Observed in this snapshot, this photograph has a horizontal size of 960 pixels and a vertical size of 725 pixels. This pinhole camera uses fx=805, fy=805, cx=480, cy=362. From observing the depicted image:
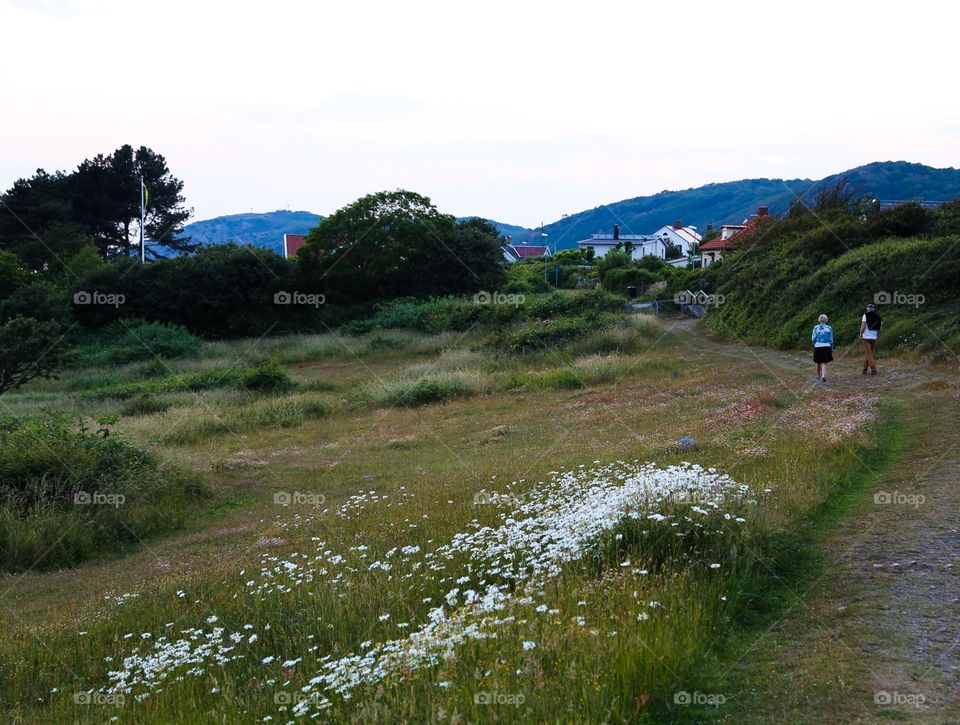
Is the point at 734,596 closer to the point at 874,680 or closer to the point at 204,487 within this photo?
the point at 874,680

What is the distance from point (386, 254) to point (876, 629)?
167ft

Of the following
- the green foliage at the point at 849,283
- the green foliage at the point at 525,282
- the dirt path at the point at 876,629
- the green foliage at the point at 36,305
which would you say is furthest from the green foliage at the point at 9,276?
the dirt path at the point at 876,629

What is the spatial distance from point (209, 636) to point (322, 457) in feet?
35.6

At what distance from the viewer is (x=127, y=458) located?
14.7 meters

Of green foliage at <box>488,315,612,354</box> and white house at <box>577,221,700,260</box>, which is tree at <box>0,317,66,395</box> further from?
white house at <box>577,221,700,260</box>

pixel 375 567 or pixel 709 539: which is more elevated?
pixel 709 539

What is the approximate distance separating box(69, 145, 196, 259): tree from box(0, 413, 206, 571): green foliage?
6004cm

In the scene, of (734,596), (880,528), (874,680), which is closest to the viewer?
(874,680)

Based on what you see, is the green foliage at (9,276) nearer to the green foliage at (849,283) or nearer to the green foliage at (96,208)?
the green foliage at (96,208)

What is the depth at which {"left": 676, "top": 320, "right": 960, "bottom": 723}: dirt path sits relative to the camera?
15.1ft

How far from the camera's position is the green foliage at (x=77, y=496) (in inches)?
457

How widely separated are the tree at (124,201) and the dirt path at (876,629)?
229ft

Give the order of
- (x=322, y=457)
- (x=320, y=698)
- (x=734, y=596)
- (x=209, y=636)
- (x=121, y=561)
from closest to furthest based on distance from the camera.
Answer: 1. (x=320, y=698)
2. (x=734, y=596)
3. (x=209, y=636)
4. (x=121, y=561)
5. (x=322, y=457)

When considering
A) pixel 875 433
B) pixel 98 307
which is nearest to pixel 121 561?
pixel 875 433
